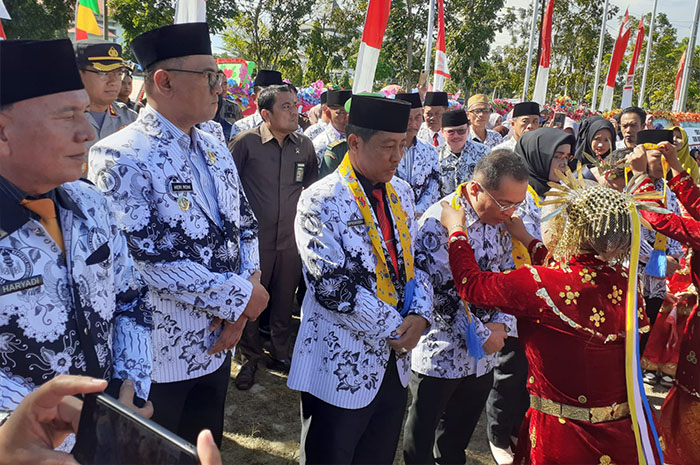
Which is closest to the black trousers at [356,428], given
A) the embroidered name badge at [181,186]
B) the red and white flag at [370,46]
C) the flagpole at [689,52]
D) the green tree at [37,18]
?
the embroidered name badge at [181,186]

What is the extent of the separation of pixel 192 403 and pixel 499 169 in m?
1.80

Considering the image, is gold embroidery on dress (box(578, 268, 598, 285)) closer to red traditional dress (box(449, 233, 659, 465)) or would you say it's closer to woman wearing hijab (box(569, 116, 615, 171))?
red traditional dress (box(449, 233, 659, 465))

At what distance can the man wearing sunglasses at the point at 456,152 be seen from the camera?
18.6ft

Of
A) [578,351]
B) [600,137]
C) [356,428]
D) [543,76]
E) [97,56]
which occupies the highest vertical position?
[543,76]

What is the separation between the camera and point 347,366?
2.31 metres

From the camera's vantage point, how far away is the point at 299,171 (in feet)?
14.8

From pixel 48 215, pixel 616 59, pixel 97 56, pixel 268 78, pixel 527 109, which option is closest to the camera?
pixel 48 215

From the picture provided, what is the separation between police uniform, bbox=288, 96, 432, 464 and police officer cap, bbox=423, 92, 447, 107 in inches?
166

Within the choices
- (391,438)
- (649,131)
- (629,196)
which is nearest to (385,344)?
(391,438)

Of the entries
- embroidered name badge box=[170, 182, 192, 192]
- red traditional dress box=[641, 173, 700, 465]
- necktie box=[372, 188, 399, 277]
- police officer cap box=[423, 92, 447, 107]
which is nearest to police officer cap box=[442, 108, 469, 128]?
police officer cap box=[423, 92, 447, 107]

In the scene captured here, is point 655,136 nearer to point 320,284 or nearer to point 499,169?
point 499,169

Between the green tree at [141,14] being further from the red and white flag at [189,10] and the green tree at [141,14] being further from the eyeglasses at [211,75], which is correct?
the eyeglasses at [211,75]

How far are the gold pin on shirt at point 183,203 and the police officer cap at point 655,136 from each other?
3677 millimetres

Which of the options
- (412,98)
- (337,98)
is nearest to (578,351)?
(412,98)
